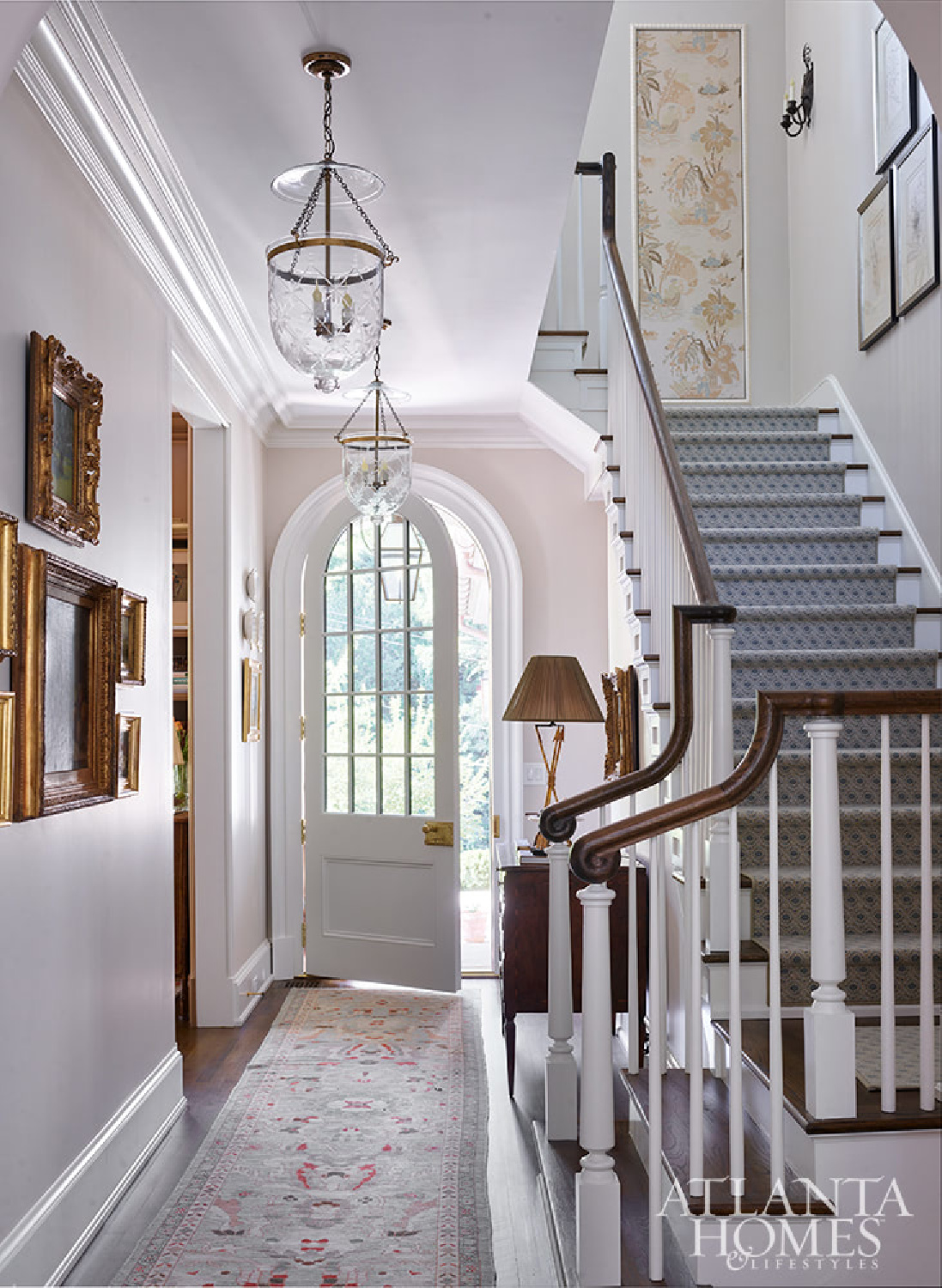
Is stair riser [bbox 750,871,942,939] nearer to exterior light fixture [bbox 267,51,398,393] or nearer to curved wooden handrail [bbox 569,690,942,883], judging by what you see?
curved wooden handrail [bbox 569,690,942,883]

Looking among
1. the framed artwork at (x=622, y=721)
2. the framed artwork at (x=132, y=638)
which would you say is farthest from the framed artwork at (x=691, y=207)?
the framed artwork at (x=132, y=638)

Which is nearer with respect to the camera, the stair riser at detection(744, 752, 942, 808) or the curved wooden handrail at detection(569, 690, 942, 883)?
the curved wooden handrail at detection(569, 690, 942, 883)

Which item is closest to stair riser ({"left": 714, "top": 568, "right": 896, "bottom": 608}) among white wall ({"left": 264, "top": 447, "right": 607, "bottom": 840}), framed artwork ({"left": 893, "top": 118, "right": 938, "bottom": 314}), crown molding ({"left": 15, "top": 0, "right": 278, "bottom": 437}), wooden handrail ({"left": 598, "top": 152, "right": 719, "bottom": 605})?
wooden handrail ({"left": 598, "top": 152, "right": 719, "bottom": 605})

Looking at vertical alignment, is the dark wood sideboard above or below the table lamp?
below

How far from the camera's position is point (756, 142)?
7199 millimetres

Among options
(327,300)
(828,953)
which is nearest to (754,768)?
(828,953)

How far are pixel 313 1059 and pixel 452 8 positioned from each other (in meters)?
3.91

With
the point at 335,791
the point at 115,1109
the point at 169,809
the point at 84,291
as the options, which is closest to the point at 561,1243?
the point at 115,1109

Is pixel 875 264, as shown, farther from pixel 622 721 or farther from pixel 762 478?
pixel 622 721

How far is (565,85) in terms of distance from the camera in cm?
325

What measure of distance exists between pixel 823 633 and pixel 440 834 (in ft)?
8.38

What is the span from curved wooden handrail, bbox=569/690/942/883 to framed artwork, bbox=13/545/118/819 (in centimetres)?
127

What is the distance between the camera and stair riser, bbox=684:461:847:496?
5418mm

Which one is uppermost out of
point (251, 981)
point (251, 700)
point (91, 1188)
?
point (251, 700)
